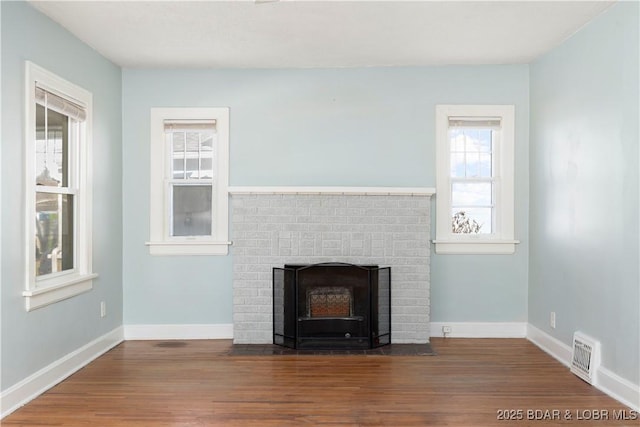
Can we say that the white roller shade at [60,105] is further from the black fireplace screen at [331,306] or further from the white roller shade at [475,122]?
the white roller shade at [475,122]

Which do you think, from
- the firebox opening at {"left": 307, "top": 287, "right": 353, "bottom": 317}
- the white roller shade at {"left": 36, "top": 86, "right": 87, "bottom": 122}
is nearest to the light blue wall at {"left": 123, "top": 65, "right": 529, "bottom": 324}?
the white roller shade at {"left": 36, "top": 86, "right": 87, "bottom": 122}

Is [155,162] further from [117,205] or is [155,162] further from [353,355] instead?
[353,355]

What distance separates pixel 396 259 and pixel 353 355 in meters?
0.97

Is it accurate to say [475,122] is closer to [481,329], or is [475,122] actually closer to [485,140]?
[485,140]

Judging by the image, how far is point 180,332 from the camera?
486 centimetres

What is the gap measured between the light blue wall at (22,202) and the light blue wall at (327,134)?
0.72ft

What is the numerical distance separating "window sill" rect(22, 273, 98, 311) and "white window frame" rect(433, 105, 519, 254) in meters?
3.16

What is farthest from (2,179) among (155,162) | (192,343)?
(192,343)

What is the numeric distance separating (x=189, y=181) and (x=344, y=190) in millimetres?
1540

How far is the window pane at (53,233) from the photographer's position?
3.56 m

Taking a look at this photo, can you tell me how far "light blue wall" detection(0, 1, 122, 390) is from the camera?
10.1ft

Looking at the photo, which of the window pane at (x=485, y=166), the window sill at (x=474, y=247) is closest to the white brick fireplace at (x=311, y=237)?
the window sill at (x=474, y=247)

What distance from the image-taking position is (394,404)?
318 centimetres

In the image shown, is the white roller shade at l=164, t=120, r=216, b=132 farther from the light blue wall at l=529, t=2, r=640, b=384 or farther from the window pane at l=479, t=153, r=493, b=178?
the light blue wall at l=529, t=2, r=640, b=384
